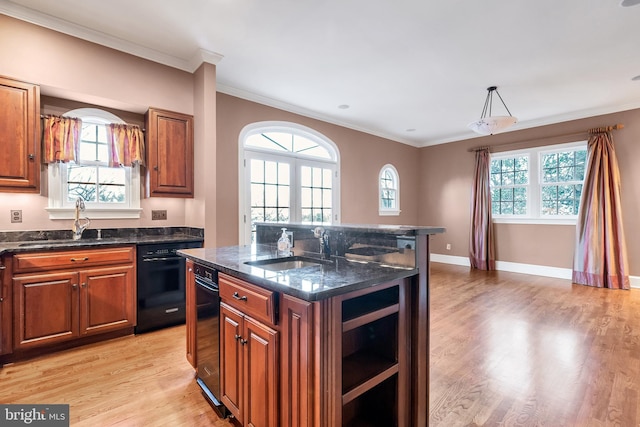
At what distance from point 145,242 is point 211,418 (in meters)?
1.80

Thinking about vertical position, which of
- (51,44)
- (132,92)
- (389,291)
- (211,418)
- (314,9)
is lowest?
(211,418)

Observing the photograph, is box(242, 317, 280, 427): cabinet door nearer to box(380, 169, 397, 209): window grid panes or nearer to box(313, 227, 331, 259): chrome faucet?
box(313, 227, 331, 259): chrome faucet

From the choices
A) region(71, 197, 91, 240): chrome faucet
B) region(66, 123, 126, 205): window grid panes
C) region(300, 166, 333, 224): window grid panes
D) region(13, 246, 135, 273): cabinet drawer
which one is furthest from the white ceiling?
region(13, 246, 135, 273): cabinet drawer

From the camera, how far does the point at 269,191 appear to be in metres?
4.58

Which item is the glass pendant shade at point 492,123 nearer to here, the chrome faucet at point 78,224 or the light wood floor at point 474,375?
the light wood floor at point 474,375

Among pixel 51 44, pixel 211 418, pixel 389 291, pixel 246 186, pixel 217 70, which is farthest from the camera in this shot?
pixel 246 186

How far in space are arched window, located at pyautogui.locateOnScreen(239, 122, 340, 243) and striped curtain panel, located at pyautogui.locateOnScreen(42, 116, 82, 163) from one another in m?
1.80

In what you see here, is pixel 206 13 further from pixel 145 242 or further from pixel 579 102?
pixel 579 102

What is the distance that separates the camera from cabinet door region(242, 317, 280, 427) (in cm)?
131

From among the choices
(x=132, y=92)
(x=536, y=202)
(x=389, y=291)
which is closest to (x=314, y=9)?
(x=132, y=92)

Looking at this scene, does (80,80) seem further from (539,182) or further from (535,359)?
(539,182)

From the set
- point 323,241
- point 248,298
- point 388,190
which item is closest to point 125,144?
point 323,241

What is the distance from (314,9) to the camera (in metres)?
→ 2.52

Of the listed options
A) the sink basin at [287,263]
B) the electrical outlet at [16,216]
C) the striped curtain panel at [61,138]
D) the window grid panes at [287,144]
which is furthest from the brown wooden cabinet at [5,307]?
the window grid panes at [287,144]
